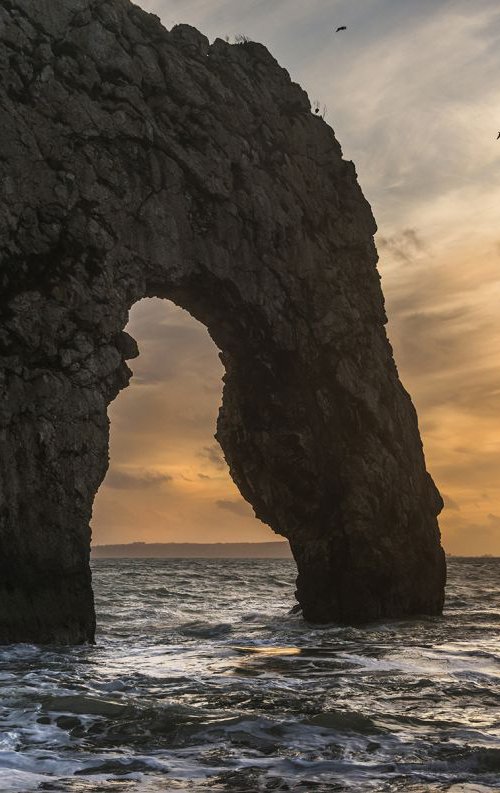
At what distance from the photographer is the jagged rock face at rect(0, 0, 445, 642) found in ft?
63.9

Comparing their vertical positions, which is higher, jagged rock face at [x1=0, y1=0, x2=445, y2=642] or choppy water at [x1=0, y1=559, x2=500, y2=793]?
jagged rock face at [x1=0, y1=0, x2=445, y2=642]

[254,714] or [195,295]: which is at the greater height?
[195,295]

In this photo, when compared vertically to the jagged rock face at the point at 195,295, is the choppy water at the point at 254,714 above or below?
below

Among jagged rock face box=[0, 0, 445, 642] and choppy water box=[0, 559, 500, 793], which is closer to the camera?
choppy water box=[0, 559, 500, 793]

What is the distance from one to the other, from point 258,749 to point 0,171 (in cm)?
1522

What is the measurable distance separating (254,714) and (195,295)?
16120mm

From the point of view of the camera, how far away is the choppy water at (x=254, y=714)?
8.73m

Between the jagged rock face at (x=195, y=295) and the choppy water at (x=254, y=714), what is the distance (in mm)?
4067

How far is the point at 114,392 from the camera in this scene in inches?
850

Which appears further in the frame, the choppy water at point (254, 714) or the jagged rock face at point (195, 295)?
the jagged rock face at point (195, 295)

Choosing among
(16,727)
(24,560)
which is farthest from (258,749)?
(24,560)

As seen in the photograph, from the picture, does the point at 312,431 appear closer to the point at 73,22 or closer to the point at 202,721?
the point at 73,22

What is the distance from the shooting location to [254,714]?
38.9 ft

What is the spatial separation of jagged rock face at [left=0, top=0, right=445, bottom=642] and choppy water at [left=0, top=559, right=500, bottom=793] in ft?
13.3
